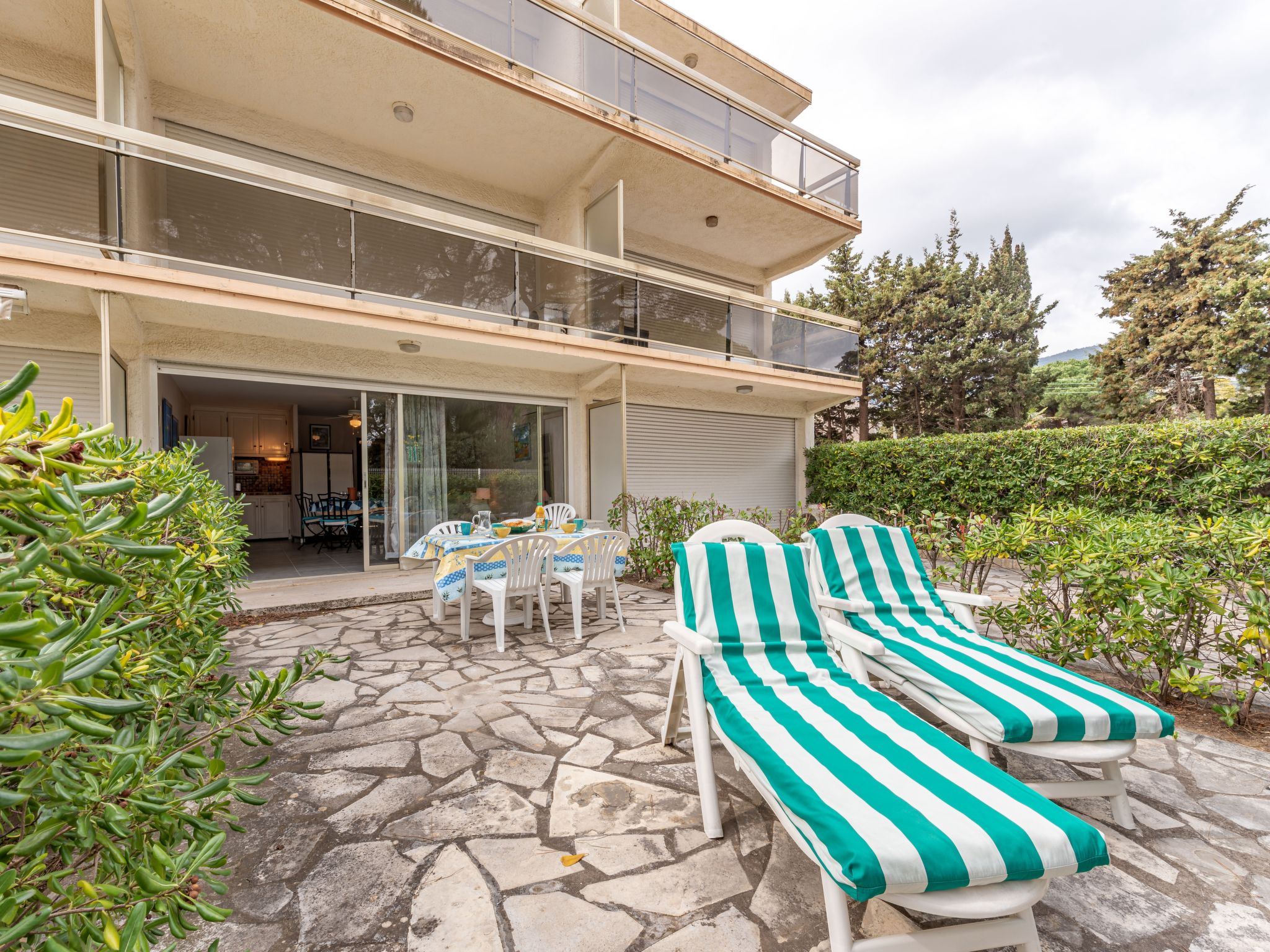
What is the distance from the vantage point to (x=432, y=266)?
21.5ft

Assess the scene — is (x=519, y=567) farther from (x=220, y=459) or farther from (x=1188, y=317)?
(x=1188, y=317)

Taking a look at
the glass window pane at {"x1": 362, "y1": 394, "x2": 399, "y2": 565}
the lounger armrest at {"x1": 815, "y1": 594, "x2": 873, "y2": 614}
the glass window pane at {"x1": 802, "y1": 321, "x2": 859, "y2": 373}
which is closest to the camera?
the lounger armrest at {"x1": 815, "y1": 594, "x2": 873, "y2": 614}

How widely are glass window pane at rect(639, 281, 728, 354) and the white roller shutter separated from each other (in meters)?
6.60

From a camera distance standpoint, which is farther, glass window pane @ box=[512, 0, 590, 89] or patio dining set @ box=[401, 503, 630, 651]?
glass window pane @ box=[512, 0, 590, 89]

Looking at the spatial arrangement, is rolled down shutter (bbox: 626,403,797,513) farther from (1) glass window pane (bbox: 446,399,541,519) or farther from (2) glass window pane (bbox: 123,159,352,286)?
(2) glass window pane (bbox: 123,159,352,286)

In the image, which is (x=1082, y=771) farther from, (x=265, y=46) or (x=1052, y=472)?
(x=265, y=46)

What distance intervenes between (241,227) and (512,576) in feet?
15.4

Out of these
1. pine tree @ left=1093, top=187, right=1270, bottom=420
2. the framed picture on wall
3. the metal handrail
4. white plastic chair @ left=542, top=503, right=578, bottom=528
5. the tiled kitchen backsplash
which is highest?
pine tree @ left=1093, top=187, right=1270, bottom=420

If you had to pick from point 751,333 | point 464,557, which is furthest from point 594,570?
point 751,333

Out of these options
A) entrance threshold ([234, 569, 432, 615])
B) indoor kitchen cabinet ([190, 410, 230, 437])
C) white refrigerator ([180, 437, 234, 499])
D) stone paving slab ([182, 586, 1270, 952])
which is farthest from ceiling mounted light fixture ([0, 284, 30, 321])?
indoor kitchen cabinet ([190, 410, 230, 437])

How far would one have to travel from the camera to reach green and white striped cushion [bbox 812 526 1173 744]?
206 centimetres

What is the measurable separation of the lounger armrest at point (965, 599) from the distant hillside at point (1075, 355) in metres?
22.4

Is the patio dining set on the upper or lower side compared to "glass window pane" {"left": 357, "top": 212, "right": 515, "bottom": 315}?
lower

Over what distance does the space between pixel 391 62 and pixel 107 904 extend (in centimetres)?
821
